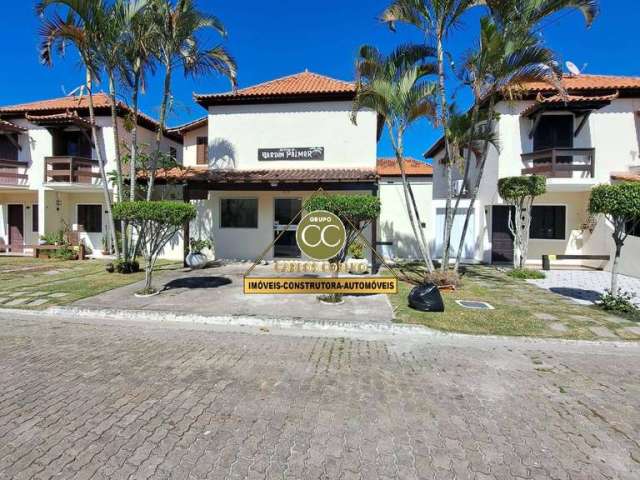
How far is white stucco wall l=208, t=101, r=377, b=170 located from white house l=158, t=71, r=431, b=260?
38 mm

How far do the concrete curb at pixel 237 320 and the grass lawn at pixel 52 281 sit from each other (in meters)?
0.83

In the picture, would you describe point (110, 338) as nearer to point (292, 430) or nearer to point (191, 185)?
point (292, 430)

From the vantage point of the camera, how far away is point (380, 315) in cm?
612

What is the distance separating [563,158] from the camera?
41.3 feet

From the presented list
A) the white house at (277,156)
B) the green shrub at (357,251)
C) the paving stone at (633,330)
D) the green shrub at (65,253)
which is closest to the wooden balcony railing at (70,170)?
the green shrub at (65,253)

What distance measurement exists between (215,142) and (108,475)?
1305 centimetres

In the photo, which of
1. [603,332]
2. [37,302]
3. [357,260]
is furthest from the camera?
[357,260]

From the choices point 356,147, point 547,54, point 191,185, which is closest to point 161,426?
→ point 547,54

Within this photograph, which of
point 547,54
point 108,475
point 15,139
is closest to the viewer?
point 108,475

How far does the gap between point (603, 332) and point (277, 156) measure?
11.3 metres

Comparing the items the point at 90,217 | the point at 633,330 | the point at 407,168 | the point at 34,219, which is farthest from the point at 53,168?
the point at 407,168

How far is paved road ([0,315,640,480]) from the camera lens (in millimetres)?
2334

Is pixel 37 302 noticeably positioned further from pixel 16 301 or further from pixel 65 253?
pixel 65 253

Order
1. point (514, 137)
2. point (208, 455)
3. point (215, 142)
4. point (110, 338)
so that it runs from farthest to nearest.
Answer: point (215, 142) → point (514, 137) → point (110, 338) → point (208, 455)
